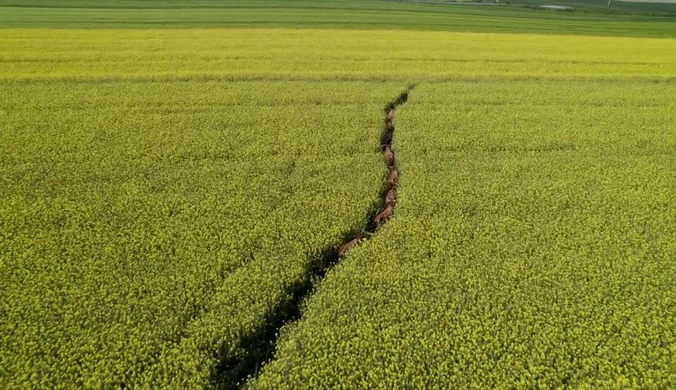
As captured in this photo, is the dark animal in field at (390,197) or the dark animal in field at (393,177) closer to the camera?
the dark animal in field at (390,197)

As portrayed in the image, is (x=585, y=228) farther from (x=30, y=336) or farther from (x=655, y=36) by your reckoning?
(x=655, y=36)

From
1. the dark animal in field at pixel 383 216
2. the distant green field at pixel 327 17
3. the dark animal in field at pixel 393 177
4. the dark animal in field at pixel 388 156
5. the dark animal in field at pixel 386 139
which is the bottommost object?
the dark animal in field at pixel 383 216

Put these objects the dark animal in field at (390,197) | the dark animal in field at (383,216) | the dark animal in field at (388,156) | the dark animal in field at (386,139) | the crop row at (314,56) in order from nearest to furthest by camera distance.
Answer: the dark animal in field at (383,216) → the dark animal in field at (390,197) → the dark animal in field at (388,156) → the dark animal in field at (386,139) → the crop row at (314,56)

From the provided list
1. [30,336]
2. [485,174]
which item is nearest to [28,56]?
[30,336]

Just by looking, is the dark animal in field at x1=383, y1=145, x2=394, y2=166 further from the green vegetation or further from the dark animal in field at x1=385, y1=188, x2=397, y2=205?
the dark animal in field at x1=385, y1=188, x2=397, y2=205

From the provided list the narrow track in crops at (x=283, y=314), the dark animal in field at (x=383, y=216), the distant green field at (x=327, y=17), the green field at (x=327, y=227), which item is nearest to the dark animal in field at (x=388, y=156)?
the green field at (x=327, y=227)

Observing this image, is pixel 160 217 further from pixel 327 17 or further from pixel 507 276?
pixel 327 17

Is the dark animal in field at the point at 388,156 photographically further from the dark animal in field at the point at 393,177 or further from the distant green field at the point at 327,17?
the distant green field at the point at 327,17
